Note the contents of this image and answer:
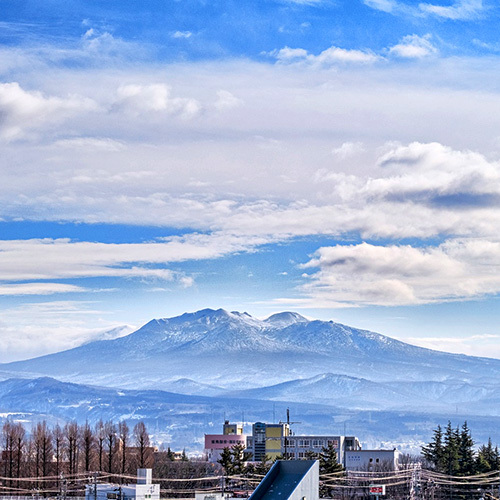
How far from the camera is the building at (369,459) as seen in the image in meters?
148

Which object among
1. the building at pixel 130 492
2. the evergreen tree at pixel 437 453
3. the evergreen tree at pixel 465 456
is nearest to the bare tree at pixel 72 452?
the building at pixel 130 492

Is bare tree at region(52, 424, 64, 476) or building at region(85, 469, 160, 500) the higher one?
bare tree at region(52, 424, 64, 476)

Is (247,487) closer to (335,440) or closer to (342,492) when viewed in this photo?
(342,492)

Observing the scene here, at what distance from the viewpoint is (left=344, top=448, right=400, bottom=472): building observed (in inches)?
5827

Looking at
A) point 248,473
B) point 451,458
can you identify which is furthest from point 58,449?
point 451,458

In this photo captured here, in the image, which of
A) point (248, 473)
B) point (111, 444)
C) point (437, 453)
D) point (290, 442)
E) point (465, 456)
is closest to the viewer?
point (248, 473)

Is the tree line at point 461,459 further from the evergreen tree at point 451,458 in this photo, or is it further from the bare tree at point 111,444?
the bare tree at point 111,444

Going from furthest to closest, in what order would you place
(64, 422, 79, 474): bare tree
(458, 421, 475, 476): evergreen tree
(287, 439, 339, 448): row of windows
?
1. (287, 439, 339, 448): row of windows
2. (458, 421, 475, 476): evergreen tree
3. (64, 422, 79, 474): bare tree

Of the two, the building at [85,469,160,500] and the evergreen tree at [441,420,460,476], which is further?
the evergreen tree at [441,420,460,476]

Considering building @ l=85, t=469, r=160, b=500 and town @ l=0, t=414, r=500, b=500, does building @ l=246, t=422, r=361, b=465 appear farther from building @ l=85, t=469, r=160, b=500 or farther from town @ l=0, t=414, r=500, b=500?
building @ l=85, t=469, r=160, b=500

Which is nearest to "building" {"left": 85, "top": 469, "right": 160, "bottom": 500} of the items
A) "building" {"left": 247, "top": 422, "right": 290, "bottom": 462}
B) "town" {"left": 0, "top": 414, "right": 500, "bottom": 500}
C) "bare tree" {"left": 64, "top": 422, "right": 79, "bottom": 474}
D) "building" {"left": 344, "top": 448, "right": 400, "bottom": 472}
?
"town" {"left": 0, "top": 414, "right": 500, "bottom": 500}

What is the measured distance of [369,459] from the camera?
498 feet

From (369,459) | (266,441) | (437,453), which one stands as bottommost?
(369,459)

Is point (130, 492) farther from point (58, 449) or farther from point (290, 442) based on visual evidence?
point (290, 442)
